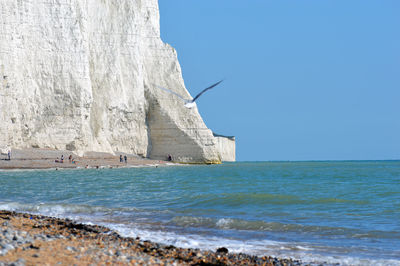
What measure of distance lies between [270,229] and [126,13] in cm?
3336

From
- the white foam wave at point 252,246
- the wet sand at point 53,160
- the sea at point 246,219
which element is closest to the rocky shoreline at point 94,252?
the white foam wave at point 252,246

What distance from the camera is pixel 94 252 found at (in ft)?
15.8

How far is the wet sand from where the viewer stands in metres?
26.9

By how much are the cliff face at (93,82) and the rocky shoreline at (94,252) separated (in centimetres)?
2476

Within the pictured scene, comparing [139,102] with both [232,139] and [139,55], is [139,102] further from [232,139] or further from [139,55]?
[232,139]

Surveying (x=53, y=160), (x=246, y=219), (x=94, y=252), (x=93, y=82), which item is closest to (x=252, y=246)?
(x=94, y=252)

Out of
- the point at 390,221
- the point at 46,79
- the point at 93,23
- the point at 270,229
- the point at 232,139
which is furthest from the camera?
the point at 232,139

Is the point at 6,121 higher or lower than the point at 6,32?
lower

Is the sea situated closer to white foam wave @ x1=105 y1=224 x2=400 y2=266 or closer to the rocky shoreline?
white foam wave @ x1=105 y1=224 x2=400 y2=266

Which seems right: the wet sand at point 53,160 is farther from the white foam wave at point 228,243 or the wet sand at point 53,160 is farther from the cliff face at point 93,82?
the white foam wave at point 228,243

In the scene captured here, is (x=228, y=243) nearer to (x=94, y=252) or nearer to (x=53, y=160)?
(x=94, y=252)

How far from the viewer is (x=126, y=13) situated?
38938 millimetres

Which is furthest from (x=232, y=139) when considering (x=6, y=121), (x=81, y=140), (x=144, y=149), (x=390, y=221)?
(x=390, y=221)

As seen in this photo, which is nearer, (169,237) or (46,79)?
(169,237)
